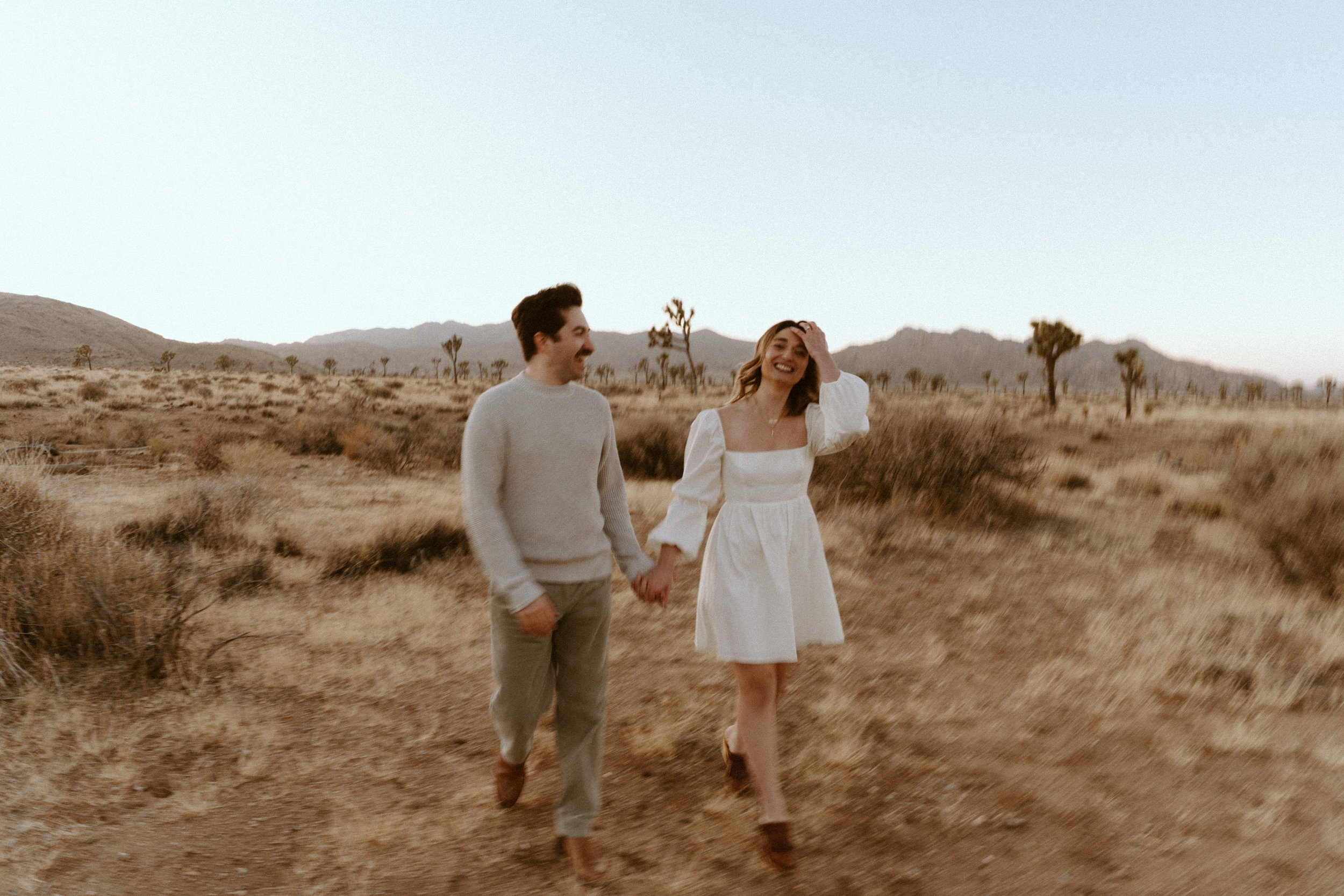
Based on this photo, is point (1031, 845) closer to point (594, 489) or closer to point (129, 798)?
point (594, 489)

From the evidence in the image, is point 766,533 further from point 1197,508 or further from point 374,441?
point 374,441

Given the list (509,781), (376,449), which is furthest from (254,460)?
(509,781)

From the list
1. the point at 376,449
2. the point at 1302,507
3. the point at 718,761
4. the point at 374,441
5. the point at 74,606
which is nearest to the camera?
the point at 718,761

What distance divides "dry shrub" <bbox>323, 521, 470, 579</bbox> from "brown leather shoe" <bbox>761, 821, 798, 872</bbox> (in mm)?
4954

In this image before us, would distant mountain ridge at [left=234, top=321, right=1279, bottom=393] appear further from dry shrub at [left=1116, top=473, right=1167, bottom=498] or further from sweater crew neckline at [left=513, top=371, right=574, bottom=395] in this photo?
sweater crew neckline at [left=513, top=371, right=574, bottom=395]

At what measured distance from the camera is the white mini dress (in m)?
2.77

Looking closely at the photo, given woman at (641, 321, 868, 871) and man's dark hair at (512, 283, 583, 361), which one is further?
woman at (641, 321, 868, 871)

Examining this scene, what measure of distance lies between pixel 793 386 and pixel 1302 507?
214 inches

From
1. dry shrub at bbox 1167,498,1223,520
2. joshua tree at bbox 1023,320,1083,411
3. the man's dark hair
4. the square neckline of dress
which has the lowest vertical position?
dry shrub at bbox 1167,498,1223,520

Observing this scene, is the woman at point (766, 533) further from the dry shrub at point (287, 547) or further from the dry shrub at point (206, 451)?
the dry shrub at point (206, 451)

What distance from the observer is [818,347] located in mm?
2855

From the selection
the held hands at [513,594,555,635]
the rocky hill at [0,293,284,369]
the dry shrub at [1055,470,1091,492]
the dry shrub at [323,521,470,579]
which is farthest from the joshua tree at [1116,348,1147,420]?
the rocky hill at [0,293,284,369]

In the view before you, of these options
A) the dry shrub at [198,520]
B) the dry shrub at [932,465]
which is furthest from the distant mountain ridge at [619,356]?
the dry shrub at [198,520]

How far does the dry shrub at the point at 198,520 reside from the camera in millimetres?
6992
